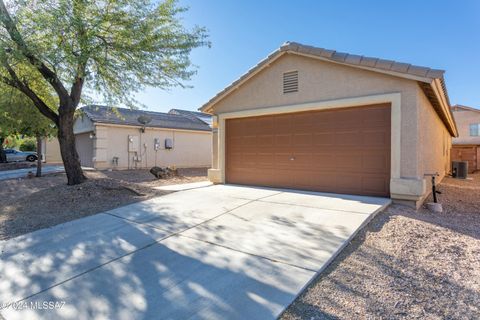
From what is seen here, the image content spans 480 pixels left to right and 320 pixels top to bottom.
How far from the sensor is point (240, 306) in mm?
2641

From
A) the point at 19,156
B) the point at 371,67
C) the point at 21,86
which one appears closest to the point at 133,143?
the point at 21,86

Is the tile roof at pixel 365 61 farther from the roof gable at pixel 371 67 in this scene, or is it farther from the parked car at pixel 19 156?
the parked car at pixel 19 156

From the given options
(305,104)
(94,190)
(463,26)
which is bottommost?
(94,190)

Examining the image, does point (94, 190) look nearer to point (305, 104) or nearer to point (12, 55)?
point (12, 55)

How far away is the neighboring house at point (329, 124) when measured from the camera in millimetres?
6254

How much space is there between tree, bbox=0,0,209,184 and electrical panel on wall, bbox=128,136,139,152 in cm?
723

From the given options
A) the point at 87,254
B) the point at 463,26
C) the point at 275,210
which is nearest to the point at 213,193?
the point at 275,210

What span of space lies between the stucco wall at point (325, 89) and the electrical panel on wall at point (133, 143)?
9209mm

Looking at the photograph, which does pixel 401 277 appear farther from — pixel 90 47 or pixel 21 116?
pixel 21 116

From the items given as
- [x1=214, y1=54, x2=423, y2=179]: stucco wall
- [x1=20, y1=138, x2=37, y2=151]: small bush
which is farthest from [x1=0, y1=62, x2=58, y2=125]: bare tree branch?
[x1=20, y1=138, x2=37, y2=151]: small bush

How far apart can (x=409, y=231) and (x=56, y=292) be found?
512cm

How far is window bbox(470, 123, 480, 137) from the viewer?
28359mm

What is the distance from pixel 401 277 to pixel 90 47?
765 cm

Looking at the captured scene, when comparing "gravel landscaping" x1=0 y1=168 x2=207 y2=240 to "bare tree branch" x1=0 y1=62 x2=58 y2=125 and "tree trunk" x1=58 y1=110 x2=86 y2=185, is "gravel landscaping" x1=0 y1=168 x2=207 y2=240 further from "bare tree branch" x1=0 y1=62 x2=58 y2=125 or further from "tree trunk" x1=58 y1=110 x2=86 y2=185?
"bare tree branch" x1=0 y1=62 x2=58 y2=125
